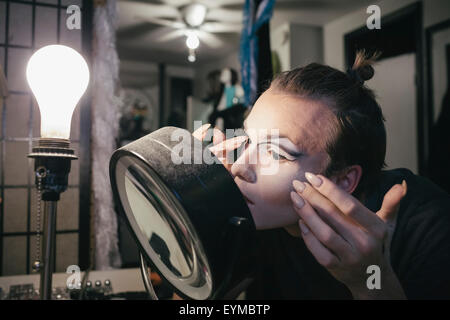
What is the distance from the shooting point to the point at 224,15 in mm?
3369

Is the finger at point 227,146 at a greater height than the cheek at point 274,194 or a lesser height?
greater

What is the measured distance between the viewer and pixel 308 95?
50 cm

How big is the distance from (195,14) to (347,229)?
3.28m

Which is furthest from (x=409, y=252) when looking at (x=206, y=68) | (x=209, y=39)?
(x=206, y=68)

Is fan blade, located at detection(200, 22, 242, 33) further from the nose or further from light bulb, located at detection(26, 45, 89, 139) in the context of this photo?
the nose

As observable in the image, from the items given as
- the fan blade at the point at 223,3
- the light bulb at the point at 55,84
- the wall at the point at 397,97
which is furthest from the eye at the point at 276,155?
the fan blade at the point at 223,3

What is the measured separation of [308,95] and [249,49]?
4.66 ft

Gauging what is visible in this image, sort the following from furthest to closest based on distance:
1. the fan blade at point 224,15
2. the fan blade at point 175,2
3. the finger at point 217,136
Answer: the fan blade at point 224,15, the fan blade at point 175,2, the finger at point 217,136

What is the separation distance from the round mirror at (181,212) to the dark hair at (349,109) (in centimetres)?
21

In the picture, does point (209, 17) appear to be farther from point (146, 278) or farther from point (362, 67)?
point (146, 278)

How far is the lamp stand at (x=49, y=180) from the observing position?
1.77 ft

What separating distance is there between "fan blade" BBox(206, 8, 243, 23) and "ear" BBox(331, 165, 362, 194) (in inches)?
124

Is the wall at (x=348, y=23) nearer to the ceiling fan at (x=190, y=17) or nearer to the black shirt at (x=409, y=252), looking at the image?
the ceiling fan at (x=190, y=17)
